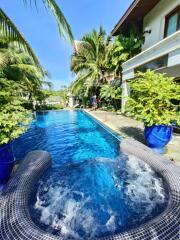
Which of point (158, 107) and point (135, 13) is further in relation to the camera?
point (135, 13)

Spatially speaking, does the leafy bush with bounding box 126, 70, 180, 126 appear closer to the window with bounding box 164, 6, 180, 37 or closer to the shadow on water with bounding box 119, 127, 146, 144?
the shadow on water with bounding box 119, 127, 146, 144

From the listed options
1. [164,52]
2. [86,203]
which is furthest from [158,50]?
[86,203]

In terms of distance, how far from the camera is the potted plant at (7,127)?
3.47 meters

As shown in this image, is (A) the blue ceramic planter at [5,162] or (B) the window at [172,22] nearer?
(A) the blue ceramic planter at [5,162]

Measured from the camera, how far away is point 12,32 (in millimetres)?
4332

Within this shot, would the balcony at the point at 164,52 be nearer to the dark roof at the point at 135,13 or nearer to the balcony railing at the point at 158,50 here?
the balcony railing at the point at 158,50

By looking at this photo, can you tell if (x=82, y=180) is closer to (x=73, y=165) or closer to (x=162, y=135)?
(x=73, y=165)

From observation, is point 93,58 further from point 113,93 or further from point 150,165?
point 150,165

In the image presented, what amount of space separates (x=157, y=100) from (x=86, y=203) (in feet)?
12.0

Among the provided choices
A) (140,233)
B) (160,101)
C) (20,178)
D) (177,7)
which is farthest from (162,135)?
(177,7)

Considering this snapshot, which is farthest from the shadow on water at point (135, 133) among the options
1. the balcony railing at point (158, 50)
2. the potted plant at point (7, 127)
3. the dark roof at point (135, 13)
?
the dark roof at point (135, 13)

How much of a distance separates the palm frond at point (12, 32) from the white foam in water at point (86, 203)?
12.6 feet

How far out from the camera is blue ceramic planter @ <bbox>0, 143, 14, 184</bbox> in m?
3.49

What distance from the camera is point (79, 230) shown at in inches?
108
